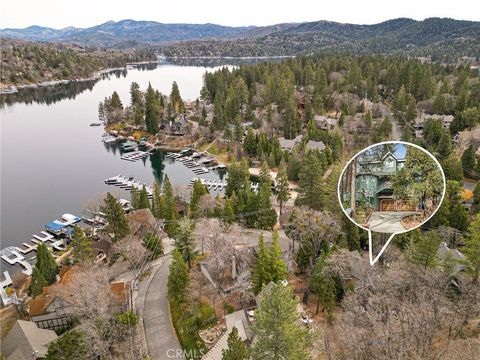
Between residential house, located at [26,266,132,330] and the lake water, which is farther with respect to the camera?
the lake water

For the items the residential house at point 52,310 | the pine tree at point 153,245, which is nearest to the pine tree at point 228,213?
the pine tree at point 153,245

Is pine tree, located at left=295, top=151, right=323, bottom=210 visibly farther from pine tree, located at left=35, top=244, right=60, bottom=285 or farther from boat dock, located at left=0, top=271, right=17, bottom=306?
boat dock, located at left=0, top=271, right=17, bottom=306

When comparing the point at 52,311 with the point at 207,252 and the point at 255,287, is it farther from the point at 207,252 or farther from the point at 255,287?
the point at 255,287

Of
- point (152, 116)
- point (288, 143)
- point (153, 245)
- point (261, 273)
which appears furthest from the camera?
point (152, 116)

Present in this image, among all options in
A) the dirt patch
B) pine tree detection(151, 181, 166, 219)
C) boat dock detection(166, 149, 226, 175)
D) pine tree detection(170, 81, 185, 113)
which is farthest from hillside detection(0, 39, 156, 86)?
the dirt patch

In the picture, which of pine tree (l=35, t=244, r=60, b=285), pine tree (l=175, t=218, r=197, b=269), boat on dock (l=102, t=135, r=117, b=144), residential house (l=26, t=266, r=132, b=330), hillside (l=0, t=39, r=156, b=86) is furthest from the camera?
hillside (l=0, t=39, r=156, b=86)

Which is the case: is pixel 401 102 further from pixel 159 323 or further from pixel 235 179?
pixel 159 323

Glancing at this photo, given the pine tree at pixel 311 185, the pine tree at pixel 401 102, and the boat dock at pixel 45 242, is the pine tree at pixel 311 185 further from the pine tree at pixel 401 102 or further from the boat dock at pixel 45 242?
the pine tree at pixel 401 102

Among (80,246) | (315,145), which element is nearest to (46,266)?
(80,246)
